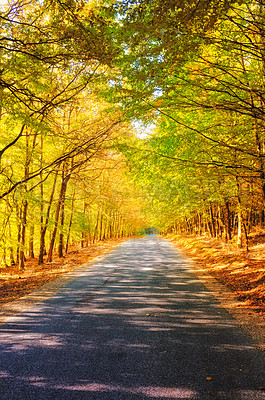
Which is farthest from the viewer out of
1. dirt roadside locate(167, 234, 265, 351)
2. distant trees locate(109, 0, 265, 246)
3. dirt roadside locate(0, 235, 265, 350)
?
dirt roadside locate(0, 235, 265, 350)

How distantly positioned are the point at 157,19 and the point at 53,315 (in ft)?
19.6

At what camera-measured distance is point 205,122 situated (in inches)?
354

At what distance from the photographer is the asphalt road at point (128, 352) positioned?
9.33 ft

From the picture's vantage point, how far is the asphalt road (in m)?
2.84

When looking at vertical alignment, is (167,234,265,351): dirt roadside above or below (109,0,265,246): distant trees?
below

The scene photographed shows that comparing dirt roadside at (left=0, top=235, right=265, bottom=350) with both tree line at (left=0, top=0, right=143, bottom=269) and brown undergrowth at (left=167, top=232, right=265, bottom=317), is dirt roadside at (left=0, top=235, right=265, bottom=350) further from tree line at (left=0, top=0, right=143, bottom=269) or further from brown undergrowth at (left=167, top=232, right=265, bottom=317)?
tree line at (left=0, top=0, right=143, bottom=269)

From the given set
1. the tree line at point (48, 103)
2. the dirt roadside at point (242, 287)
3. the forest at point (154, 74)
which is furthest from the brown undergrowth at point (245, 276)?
the tree line at point (48, 103)

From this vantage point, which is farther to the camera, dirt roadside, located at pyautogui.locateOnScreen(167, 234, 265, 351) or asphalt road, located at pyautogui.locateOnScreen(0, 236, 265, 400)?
dirt roadside, located at pyautogui.locateOnScreen(167, 234, 265, 351)

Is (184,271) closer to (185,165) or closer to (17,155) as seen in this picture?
(185,165)

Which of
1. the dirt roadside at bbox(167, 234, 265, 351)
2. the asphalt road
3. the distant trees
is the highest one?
the distant trees

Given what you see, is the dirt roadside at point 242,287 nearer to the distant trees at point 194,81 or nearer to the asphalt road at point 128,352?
the asphalt road at point 128,352

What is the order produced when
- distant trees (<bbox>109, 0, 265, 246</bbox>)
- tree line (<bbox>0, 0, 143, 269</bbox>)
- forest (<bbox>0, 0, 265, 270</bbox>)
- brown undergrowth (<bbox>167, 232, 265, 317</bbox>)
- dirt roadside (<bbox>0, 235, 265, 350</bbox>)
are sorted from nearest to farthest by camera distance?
distant trees (<bbox>109, 0, 265, 246</bbox>), forest (<bbox>0, 0, 265, 270</bbox>), tree line (<bbox>0, 0, 143, 269</bbox>), dirt roadside (<bbox>0, 235, 265, 350</bbox>), brown undergrowth (<bbox>167, 232, 265, 317</bbox>)

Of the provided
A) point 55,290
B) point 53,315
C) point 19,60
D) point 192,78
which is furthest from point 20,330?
point 192,78

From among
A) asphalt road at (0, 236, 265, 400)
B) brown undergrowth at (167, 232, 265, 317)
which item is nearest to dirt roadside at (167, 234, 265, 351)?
brown undergrowth at (167, 232, 265, 317)
